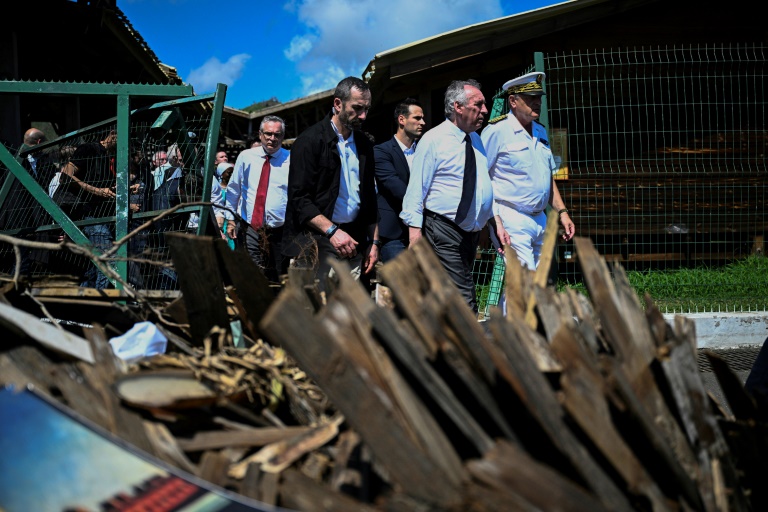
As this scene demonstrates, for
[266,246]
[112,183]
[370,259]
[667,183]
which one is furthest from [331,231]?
[667,183]

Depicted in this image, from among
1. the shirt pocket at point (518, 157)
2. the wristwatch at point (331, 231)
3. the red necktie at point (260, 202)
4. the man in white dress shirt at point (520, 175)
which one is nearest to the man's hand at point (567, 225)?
the man in white dress shirt at point (520, 175)

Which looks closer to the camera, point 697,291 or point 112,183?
point 112,183

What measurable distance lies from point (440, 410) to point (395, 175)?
4.70m

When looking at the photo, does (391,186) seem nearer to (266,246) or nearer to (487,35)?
(266,246)

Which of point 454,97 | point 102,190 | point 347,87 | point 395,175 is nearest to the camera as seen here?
point 347,87

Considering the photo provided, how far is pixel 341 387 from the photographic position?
2.24 metres

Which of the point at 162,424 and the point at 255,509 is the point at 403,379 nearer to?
→ the point at 255,509

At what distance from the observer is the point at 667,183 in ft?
36.2

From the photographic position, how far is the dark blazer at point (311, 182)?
19.2 feet

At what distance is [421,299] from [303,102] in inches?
728

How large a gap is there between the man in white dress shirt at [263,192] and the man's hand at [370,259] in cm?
183

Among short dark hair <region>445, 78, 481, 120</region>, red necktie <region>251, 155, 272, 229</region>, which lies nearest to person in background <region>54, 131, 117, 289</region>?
red necktie <region>251, 155, 272, 229</region>

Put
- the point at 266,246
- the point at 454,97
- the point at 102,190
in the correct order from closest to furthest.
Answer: the point at 454,97 < the point at 102,190 < the point at 266,246

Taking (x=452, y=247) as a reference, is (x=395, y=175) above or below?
above
